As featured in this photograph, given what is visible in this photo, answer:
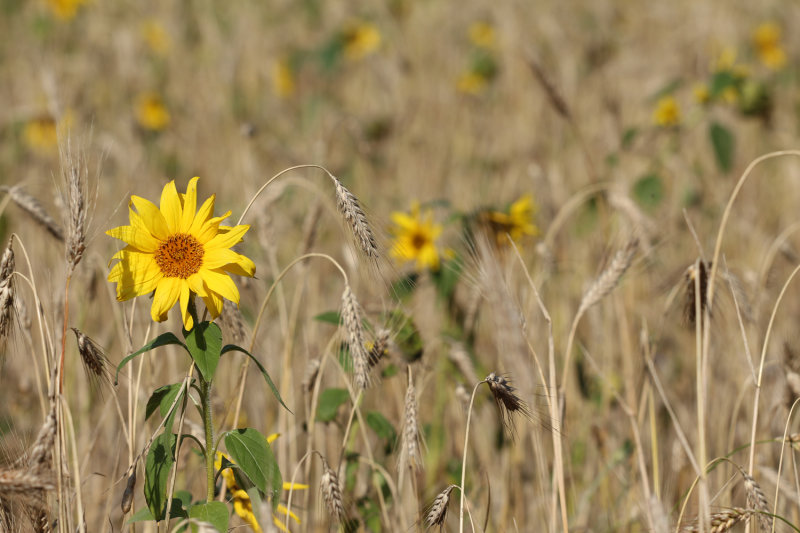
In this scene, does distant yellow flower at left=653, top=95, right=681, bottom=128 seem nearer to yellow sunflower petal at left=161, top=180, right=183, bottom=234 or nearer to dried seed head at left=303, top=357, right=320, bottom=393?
dried seed head at left=303, top=357, right=320, bottom=393

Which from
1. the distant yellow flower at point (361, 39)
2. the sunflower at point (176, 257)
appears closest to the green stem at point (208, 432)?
the sunflower at point (176, 257)

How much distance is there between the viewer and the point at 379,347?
1.82 metres

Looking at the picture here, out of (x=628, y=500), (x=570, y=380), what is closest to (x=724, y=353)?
(x=570, y=380)

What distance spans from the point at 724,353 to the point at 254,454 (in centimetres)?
252

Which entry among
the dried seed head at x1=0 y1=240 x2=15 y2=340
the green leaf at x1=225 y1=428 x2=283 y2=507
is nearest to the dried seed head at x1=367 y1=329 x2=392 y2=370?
the green leaf at x1=225 y1=428 x2=283 y2=507

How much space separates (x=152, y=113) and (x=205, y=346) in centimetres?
452

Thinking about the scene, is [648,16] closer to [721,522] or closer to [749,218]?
[749,218]

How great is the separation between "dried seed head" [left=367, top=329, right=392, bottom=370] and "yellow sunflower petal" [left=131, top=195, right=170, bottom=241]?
0.56 meters

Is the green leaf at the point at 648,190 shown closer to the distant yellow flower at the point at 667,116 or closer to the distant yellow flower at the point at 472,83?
the distant yellow flower at the point at 667,116

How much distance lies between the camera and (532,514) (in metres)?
2.65

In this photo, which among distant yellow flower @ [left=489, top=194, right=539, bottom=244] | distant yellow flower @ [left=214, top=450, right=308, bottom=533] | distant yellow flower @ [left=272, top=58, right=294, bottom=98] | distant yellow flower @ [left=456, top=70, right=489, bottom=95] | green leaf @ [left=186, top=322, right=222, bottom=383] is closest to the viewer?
green leaf @ [left=186, top=322, right=222, bottom=383]

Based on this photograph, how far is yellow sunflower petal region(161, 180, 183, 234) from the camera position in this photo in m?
1.51

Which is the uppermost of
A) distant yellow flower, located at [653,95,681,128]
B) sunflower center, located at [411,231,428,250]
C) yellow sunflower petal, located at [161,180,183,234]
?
distant yellow flower, located at [653,95,681,128]

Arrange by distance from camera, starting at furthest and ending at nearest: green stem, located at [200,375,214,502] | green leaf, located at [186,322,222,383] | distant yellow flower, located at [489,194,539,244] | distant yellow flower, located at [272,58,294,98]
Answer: distant yellow flower, located at [272,58,294,98]
distant yellow flower, located at [489,194,539,244]
green stem, located at [200,375,214,502]
green leaf, located at [186,322,222,383]
